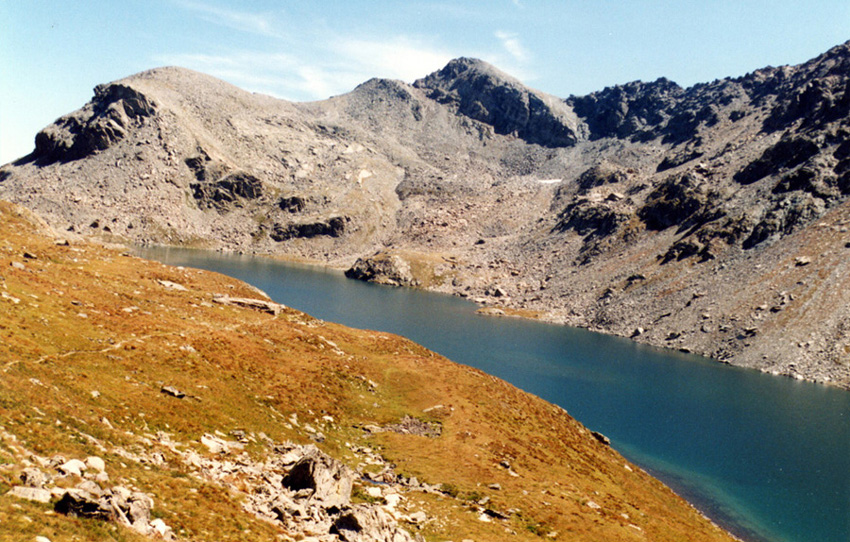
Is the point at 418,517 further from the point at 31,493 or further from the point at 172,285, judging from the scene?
the point at 172,285

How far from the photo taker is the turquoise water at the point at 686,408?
57.3 metres

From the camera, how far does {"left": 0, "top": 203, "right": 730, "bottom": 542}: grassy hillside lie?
69.3 ft

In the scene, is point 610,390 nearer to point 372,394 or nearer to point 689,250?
point 372,394

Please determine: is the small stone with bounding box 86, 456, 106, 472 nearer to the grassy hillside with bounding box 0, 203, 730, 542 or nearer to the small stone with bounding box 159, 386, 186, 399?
the grassy hillside with bounding box 0, 203, 730, 542

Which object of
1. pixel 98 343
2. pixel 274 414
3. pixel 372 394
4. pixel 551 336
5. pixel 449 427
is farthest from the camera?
pixel 551 336

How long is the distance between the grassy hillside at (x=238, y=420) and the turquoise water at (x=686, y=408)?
14.8 metres

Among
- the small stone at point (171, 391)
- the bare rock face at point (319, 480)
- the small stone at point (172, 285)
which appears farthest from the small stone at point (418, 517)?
the small stone at point (172, 285)

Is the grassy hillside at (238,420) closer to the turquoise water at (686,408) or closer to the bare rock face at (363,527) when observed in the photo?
the bare rock face at (363,527)

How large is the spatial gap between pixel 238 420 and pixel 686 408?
8448 centimetres

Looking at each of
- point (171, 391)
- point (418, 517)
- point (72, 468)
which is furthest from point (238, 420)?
point (72, 468)

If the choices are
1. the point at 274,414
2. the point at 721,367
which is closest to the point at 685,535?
the point at 274,414

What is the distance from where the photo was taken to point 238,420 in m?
33.5

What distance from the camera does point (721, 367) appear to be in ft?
417

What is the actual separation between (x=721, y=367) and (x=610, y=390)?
4953 cm
